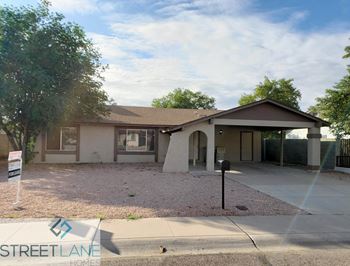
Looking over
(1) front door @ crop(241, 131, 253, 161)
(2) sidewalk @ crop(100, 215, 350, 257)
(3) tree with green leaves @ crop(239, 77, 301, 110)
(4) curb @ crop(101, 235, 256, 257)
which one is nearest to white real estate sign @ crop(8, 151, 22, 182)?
(2) sidewalk @ crop(100, 215, 350, 257)

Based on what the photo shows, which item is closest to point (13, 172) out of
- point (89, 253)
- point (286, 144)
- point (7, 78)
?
point (89, 253)

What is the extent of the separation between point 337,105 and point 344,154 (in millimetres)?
2967

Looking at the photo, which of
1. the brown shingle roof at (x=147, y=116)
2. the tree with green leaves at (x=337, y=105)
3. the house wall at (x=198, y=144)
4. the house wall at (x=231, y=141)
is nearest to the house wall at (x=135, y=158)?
the brown shingle roof at (x=147, y=116)

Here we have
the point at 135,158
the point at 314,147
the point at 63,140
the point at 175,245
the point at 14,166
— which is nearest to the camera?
the point at 175,245

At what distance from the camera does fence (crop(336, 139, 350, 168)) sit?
17156mm

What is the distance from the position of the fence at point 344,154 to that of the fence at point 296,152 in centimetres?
31

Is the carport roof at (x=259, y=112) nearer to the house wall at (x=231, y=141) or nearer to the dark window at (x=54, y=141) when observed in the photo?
the house wall at (x=231, y=141)

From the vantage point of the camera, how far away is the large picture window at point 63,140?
1936cm

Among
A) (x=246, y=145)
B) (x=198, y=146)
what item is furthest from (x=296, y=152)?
(x=198, y=146)

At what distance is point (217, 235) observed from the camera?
19.1 ft

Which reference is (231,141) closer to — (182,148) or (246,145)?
(246,145)

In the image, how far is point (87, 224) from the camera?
6.43 m

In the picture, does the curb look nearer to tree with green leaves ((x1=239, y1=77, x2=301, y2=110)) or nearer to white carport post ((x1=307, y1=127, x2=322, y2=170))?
white carport post ((x1=307, y1=127, x2=322, y2=170))

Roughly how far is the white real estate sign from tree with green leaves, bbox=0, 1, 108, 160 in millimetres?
7505
